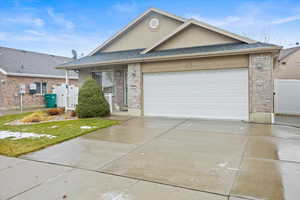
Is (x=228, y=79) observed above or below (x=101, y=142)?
above

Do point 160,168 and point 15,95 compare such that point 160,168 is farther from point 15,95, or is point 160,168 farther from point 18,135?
point 15,95

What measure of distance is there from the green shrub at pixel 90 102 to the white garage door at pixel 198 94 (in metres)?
2.43

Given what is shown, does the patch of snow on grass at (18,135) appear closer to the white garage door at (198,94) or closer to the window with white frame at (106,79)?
the white garage door at (198,94)

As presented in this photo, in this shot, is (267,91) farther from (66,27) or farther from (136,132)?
(66,27)

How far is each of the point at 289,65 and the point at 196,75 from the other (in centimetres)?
1349

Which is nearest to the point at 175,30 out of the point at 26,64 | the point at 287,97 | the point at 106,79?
the point at 106,79

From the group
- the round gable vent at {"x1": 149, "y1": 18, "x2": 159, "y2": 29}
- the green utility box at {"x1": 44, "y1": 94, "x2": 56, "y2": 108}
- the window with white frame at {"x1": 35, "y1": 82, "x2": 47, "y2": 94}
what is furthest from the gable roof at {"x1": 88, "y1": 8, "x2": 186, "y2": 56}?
the window with white frame at {"x1": 35, "y1": 82, "x2": 47, "y2": 94}

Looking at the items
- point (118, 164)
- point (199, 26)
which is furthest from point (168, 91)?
point (118, 164)

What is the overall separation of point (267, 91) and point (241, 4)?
342 inches

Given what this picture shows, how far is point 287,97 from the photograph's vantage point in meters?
11.4

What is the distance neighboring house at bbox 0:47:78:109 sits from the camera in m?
15.5

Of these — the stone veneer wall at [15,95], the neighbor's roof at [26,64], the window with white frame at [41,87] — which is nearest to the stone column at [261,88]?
the neighbor's roof at [26,64]

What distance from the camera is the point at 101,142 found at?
19.3 feet

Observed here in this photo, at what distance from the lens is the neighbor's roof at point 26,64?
16038 millimetres
